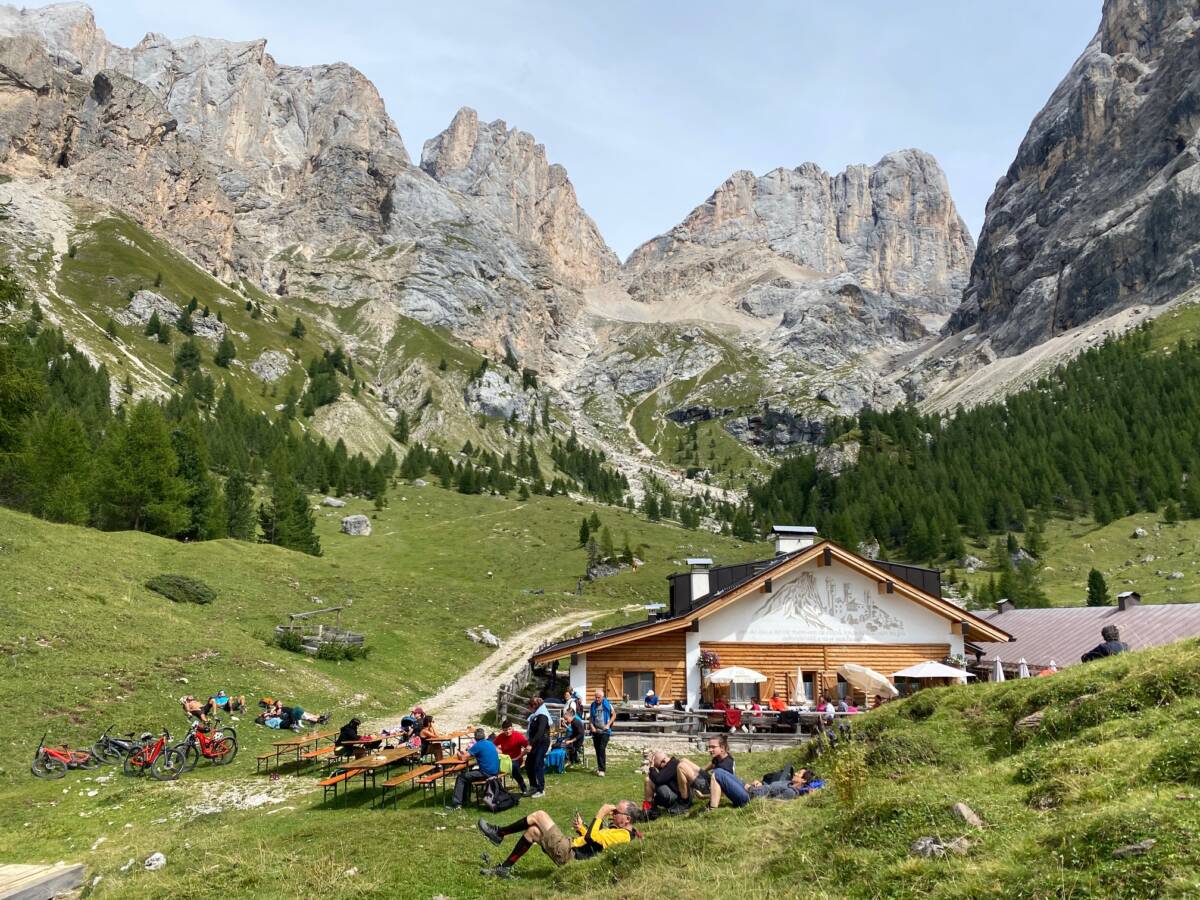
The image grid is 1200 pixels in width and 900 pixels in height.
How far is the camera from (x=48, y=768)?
62.3 feet

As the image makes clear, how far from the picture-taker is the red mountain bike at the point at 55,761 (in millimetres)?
18891

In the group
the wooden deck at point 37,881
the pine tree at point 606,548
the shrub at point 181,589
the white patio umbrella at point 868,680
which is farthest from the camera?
the pine tree at point 606,548

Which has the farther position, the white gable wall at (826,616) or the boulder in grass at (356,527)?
the boulder in grass at (356,527)

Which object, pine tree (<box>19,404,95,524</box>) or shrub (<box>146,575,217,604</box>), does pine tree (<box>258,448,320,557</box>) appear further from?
shrub (<box>146,575,217,604</box>)

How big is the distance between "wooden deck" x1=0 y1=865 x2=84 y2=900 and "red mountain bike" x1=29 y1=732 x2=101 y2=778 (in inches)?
339

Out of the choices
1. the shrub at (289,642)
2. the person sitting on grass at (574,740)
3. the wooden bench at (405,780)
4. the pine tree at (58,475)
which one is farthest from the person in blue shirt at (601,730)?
the pine tree at (58,475)

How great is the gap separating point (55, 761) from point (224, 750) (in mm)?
3984

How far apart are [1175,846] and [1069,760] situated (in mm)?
4000

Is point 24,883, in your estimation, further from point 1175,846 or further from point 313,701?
point 313,701

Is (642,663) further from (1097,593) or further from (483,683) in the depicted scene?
(1097,593)

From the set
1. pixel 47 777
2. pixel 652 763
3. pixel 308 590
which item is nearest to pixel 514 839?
pixel 652 763

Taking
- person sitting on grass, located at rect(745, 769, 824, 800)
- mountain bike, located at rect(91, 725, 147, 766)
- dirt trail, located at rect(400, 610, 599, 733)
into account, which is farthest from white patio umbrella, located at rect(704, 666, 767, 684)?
mountain bike, located at rect(91, 725, 147, 766)

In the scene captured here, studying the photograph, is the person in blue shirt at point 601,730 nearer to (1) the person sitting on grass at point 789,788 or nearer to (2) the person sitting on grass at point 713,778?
(2) the person sitting on grass at point 713,778

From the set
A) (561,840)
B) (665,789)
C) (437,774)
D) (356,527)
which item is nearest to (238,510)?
(356,527)
